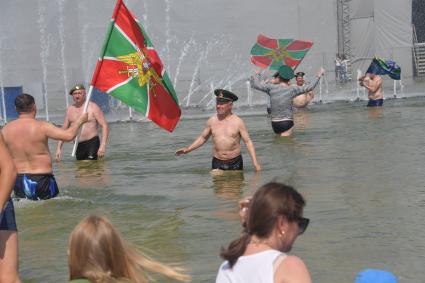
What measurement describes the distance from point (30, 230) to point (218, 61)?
98.7ft

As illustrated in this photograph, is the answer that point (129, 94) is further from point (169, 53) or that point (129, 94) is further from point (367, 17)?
point (367, 17)

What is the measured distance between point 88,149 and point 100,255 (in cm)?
935

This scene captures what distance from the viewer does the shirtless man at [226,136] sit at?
34.2 ft

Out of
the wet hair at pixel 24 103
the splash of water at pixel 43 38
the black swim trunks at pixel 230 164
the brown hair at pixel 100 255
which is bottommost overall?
the black swim trunks at pixel 230 164

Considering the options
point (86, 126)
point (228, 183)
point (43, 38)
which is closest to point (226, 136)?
point (228, 183)

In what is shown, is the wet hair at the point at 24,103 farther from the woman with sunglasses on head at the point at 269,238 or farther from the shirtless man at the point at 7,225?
the woman with sunglasses on head at the point at 269,238

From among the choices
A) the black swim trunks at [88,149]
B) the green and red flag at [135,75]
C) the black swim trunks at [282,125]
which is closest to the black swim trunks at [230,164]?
the green and red flag at [135,75]

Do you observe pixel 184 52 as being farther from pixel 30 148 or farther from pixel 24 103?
pixel 24 103

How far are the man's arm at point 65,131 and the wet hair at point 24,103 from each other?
0.77ft

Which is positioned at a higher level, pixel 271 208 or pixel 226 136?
pixel 271 208

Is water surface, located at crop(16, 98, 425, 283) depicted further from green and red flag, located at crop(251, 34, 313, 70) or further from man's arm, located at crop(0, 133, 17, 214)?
green and red flag, located at crop(251, 34, 313, 70)

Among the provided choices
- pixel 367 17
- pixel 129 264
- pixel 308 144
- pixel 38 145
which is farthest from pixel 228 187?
pixel 367 17

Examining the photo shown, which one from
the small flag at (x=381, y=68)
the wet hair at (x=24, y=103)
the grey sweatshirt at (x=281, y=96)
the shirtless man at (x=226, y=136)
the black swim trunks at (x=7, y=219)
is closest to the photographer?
the black swim trunks at (x=7, y=219)

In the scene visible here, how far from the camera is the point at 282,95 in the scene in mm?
14672
